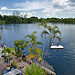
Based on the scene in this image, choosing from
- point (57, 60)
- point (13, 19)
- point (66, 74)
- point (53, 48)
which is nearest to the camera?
point (66, 74)

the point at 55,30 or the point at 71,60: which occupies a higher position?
the point at 55,30

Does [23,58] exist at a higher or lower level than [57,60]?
higher

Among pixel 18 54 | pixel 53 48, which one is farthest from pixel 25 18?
pixel 18 54

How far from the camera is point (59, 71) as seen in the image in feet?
69.7

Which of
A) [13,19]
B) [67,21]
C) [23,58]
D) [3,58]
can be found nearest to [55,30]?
[23,58]

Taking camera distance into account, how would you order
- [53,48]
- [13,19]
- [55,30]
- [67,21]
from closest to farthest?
[55,30] → [53,48] → [13,19] → [67,21]

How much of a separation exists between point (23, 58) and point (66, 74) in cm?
983

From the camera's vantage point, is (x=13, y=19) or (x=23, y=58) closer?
(x=23, y=58)

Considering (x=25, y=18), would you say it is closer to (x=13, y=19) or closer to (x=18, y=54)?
(x=13, y=19)

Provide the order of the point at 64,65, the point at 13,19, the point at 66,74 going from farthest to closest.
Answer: the point at 13,19 < the point at 64,65 < the point at 66,74

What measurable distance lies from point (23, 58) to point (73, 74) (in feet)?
36.9

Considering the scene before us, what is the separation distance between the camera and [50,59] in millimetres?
27516

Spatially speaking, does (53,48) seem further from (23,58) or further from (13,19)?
(13,19)

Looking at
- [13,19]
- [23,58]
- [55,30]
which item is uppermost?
[13,19]
